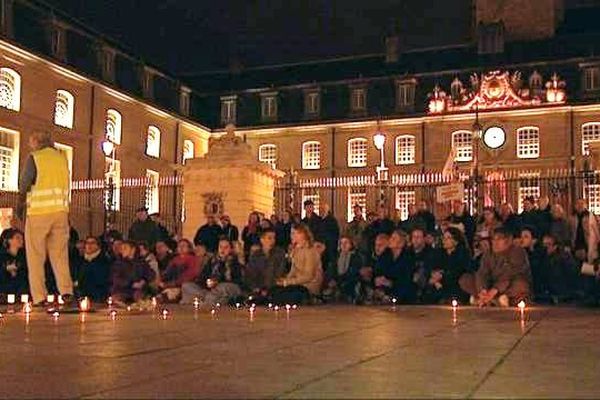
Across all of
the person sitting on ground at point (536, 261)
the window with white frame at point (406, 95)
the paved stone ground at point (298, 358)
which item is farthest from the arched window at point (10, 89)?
the paved stone ground at point (298, 358)

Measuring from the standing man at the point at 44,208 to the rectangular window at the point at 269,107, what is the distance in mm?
42921

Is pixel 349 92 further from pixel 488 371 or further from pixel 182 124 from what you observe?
pixel 488 371

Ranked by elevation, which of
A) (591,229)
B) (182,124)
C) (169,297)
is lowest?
(169,297)

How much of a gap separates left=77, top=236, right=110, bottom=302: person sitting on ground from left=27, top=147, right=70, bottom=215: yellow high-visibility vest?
3.68m

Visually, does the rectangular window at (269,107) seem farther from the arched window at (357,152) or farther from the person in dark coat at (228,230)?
the person in dark coat at (228,230)

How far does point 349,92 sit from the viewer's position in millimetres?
51281

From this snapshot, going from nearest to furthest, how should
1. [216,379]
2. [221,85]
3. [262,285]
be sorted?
1. [216,379]
2. [262,285]
3. [221,85]

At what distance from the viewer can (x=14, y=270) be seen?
43.2ft

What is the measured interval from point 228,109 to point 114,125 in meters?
Answer: 11.4

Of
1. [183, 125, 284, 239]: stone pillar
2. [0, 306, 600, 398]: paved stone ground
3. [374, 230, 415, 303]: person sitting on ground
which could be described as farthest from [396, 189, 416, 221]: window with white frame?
[0, 306, 600, 398]: paved stone ground

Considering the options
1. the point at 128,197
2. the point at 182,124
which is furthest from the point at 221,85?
the point at 128,197

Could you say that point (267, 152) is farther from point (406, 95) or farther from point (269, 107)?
point (406, 95)

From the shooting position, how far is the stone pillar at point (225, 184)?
19047 millimetres

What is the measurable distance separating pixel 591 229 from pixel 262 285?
5.25m
